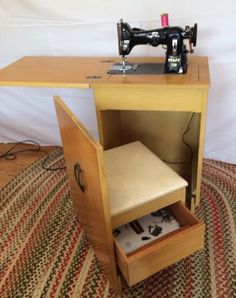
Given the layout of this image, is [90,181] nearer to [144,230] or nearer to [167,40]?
[144,230]

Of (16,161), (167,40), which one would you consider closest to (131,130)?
(167,40)

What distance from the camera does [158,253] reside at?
1.04 metres

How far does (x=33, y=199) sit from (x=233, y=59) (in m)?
1.33

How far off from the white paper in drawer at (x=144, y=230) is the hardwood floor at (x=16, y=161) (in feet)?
3.27

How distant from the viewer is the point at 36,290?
1270mm

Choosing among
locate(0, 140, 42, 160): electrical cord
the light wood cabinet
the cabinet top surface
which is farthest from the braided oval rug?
the cabinet top surface

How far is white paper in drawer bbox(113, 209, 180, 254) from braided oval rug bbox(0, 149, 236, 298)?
22 centimetres

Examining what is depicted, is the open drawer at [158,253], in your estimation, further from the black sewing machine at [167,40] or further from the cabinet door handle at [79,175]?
the black sewing machine at [167,40]

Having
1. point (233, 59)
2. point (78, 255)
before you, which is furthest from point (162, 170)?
point (233, 59)

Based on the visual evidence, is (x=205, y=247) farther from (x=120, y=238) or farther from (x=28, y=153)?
(x=28, y=153)

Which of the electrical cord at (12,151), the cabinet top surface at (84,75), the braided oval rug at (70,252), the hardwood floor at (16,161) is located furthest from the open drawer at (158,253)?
the electrical cord at (12,151)

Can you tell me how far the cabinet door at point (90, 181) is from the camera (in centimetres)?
93

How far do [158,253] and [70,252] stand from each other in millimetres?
526

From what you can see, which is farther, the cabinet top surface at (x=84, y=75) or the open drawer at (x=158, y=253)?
the cabinet top surface at (x=84, y=75)
